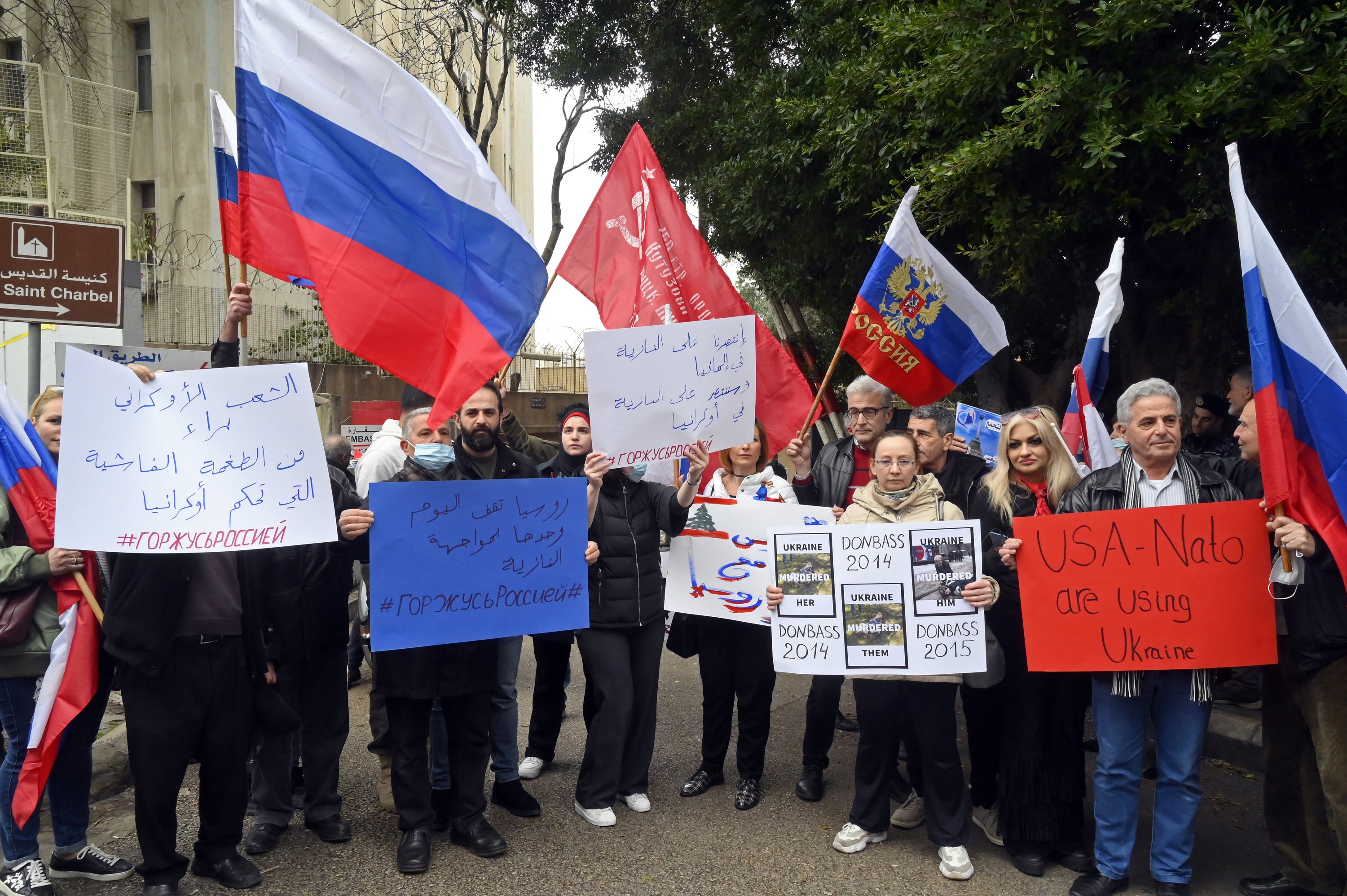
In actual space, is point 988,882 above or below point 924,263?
below

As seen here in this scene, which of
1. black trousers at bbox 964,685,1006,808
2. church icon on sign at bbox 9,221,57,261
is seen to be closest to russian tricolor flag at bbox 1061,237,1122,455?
black trousers at bbox 964,685,1006,808

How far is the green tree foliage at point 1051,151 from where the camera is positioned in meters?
5.63

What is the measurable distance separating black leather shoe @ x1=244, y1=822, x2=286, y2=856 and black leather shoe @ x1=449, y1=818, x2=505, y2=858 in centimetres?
81

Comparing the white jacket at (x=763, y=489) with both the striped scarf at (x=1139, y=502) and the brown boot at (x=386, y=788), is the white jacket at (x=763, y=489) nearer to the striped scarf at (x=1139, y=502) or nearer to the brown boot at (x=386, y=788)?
the striped scarf at (x=1139, y=502)

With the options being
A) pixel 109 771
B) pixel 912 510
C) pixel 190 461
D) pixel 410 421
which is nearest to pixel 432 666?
pixel 190 461

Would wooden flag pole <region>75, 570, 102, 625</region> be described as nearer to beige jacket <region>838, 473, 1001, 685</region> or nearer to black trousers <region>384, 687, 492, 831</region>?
black trousers <region>384, 687, 492, 831</region>

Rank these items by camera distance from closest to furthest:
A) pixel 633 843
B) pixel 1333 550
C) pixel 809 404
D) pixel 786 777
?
1. pixel 1333 550
2. pixel 633 843
3. pixel 786 777
4. pixel 809 404

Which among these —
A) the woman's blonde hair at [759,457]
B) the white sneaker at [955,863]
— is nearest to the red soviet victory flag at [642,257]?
the woman's blonde hair at [759,457]

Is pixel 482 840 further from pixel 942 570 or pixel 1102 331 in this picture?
pixel 1102 331

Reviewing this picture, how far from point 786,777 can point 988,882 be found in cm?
143

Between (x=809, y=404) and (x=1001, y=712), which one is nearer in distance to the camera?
(x=1001, y=712)

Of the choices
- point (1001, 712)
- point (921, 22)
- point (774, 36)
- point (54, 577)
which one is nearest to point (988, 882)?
point (1001, 712)

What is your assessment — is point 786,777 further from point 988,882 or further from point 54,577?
point 54,577

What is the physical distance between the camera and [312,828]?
4.59 metres
